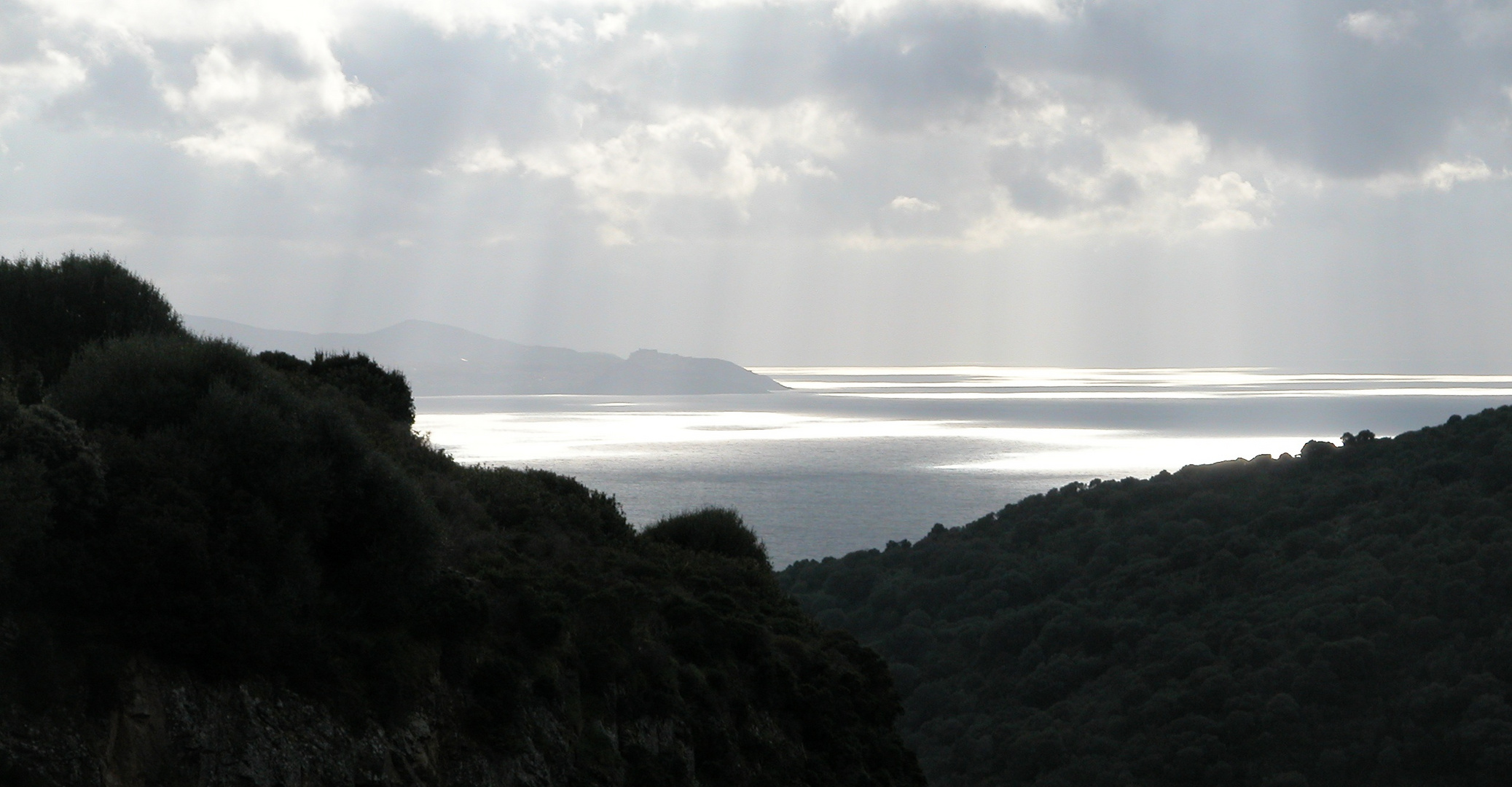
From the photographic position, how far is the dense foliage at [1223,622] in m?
33.0

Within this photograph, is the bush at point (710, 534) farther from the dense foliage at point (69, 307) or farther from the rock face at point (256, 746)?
the rock face at point (256, 746)

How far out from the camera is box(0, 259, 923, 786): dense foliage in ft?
29.2

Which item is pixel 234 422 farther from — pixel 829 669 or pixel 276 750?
pixel 829 669

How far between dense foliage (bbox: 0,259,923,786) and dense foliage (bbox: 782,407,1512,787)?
751 inches

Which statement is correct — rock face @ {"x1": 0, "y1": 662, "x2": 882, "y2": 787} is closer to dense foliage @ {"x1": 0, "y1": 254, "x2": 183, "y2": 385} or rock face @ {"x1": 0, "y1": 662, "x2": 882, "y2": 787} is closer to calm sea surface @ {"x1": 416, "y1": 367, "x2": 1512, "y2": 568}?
dense foliage @ {"x1": 0, "y1": 254, "x2": 183, "y2": 385}

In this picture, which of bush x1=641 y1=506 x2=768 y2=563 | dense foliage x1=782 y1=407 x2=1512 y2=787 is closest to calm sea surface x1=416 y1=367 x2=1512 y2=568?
dense foliage x1=782 y1=407 x2=1512 y2=787

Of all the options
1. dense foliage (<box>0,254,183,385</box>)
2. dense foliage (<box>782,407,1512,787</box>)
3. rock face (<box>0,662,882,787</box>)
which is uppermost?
dense foliage (<box>0,254,183,385</box>)

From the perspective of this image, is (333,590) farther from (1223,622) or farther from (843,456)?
(843,456)

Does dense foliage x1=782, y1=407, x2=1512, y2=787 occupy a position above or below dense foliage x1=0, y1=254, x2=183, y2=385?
below

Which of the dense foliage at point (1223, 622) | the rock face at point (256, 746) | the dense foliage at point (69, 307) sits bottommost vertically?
the dense foliage at point (1223, 622)

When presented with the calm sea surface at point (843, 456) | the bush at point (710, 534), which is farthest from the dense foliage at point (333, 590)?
the calm sea surface at point (843, 456)

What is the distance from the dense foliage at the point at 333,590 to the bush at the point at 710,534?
16.7ft

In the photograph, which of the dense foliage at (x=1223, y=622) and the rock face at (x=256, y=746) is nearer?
the rock face at (x=256, y=746)

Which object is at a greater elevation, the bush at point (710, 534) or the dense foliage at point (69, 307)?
the dense foliage at point (69, 307)
